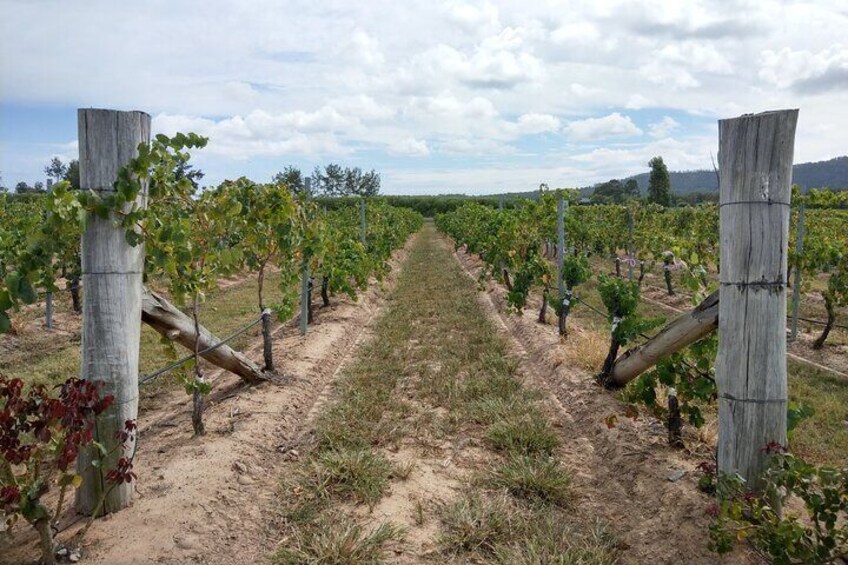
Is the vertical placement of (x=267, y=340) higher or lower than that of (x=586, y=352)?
higher

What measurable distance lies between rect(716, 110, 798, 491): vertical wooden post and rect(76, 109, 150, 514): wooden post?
3.28 metres

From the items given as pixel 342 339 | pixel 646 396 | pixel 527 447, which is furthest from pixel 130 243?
pixel 342 339

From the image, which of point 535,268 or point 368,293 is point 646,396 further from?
point 368,293

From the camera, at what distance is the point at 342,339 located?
8.29 m

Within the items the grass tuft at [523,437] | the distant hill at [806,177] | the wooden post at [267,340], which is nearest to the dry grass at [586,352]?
the grass tuft at [523,437]

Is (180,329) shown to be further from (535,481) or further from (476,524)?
(535,481)

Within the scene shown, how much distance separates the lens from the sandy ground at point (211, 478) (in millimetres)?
3104

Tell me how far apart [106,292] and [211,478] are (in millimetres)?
1467

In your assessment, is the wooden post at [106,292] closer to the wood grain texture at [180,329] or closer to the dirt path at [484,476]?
the wood grain texture at [180,329]

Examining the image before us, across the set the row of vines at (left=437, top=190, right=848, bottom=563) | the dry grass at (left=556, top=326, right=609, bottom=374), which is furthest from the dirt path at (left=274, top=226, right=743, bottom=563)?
the row of vines at (left=437, top=190, right=848, bottom=563)

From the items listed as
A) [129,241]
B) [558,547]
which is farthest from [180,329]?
[558,547]

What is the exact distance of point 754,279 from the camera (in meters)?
2.92

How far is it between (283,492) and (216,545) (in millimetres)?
682

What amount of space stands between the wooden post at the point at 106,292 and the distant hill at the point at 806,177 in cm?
8117
